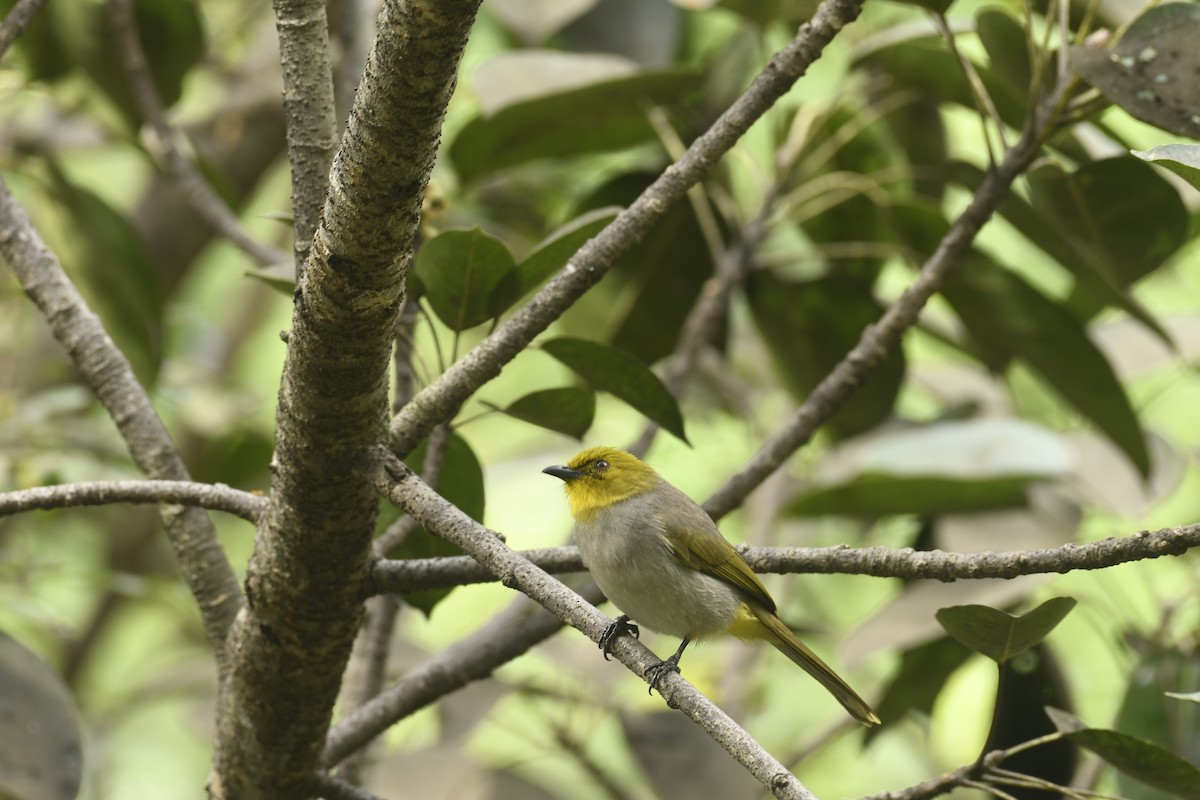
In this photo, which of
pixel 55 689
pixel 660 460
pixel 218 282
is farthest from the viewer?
pixel 218 282

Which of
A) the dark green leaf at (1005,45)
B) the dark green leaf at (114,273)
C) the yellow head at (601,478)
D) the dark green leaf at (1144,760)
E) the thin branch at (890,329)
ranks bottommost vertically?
the dark green leaf at (1144,760)

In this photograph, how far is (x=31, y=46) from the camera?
3.03 meters

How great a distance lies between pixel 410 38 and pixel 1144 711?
7.09 feet

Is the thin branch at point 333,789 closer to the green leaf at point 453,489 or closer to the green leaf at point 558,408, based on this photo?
the green leaf at point 453,489

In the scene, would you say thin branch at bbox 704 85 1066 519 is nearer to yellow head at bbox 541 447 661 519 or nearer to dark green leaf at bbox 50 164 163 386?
yellow head at bbox 541 447 661 519

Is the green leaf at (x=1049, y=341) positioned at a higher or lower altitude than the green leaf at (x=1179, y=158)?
higher

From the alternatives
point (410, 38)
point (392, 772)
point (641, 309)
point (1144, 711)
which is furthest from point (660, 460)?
point (410, 38)

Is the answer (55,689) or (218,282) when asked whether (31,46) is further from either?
(218,282)

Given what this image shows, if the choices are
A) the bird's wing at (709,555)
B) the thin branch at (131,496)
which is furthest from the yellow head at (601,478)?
the thin branch at (131,496)

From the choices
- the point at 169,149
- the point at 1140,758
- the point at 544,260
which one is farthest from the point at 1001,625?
the point at 169,149

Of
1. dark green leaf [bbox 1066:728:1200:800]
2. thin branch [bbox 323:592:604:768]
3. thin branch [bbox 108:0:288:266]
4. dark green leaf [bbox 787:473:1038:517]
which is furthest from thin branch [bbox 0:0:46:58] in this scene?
dark green leaf [bbox 1066:728:1200:800]

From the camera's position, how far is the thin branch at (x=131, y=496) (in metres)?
1.79

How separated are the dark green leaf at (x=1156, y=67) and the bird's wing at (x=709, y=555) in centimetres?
104

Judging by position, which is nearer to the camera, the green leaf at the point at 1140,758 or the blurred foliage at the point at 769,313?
the green leaf at the point at 1140,758
